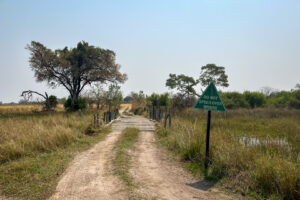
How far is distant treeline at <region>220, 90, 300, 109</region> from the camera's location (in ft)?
112

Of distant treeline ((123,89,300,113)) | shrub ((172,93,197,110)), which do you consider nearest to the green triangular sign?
shrub ((172,93,197,110))

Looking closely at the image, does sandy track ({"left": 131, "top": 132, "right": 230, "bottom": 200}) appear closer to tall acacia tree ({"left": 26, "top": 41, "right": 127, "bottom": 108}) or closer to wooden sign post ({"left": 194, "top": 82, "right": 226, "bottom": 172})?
wooden sign post ({"left": 194, "top": 82, "right": 226, "bottom": 172})

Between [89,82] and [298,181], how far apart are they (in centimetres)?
2959

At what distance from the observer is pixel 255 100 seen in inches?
1524

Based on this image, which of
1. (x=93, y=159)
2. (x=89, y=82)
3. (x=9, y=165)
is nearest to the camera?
(x=9, y=165)

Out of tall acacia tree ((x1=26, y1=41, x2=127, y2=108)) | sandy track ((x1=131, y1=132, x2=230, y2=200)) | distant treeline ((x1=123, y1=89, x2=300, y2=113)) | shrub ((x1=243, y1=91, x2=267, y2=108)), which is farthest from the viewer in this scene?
shrub ((x1=243, y1=91, x2=267, y2=108))

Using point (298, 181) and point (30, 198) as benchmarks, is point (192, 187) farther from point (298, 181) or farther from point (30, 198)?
point (30, 198)

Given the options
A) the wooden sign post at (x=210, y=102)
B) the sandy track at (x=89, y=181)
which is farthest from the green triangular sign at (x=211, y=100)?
the sandy track at (x=89, y=181)

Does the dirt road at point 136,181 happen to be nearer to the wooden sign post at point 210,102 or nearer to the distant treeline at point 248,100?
the wooden sign post at point 210,102

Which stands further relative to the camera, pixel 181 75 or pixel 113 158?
pixel 181 75

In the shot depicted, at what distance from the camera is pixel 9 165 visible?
563 cm

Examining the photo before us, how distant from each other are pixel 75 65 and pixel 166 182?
88.5 feet

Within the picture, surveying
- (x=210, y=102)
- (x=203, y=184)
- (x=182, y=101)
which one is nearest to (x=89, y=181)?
(x=203, y=184)

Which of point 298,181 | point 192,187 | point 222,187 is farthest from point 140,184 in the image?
point 298,181
